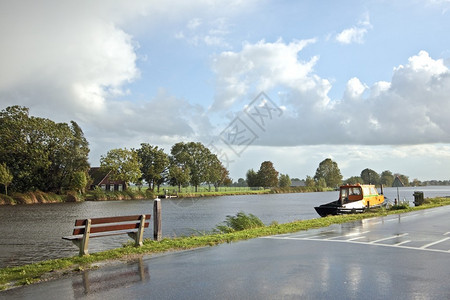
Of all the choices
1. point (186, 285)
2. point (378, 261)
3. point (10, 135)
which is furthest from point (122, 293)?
point (10, 135)

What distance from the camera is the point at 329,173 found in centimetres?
17425

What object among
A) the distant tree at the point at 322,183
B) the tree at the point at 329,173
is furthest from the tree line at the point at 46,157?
the tree at the point at 329,173

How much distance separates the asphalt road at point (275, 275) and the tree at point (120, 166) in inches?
2843

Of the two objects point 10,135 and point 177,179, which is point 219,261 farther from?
point 177,179

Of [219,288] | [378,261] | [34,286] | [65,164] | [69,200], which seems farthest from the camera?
[65,164]

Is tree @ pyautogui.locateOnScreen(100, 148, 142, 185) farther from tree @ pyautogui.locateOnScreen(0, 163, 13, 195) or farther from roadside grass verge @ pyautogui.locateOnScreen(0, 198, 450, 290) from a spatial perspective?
roadside grass verge @ pyautogui.locateOnScreen(0, 198, 450, 290)

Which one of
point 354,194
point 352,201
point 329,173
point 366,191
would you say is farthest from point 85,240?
point 329,173

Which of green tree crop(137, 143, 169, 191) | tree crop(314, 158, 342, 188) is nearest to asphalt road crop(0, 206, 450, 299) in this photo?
green tree crop(137, 143, 169, 191)

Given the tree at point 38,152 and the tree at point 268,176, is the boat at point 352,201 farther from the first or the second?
the tree at point 268,176

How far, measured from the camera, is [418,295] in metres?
6.58

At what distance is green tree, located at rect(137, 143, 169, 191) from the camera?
92375mm

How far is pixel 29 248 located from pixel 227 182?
123555 millimetres

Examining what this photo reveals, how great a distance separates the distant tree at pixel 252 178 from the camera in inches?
5625

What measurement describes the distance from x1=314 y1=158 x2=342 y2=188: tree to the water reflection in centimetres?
16790
